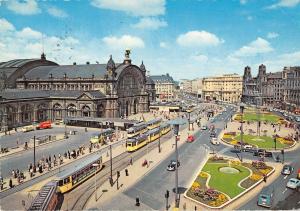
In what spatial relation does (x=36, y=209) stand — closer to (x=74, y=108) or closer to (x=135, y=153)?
(x=135, y=153)

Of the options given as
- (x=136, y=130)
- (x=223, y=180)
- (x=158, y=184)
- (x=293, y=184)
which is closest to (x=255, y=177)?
(x=223, y=180)

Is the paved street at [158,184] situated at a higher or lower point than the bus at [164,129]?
lower

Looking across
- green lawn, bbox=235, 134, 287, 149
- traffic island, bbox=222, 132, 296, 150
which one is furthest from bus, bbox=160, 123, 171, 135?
green lawn, bbox=235, 134, 287, 149

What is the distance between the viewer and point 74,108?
8994 cm

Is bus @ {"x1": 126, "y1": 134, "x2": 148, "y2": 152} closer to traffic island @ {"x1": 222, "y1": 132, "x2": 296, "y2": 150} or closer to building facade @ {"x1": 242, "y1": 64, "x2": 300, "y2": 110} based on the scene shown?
traffic island @ {"x1": 222, "y1": 132, "x2": 296, "y2": 150}

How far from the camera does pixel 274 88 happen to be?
518 ft

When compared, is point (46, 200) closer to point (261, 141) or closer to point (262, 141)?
point (261, 141)

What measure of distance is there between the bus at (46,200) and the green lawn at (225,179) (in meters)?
18.6

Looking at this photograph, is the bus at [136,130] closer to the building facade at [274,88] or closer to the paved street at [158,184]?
the paved street at [158,184]

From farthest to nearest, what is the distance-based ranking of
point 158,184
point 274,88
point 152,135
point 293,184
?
point 274,88
point 152,135
point 158,184
point 293,184

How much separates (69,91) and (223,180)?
68963 mm

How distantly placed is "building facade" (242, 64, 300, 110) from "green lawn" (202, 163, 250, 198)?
104870 mm

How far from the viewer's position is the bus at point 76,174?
33503 mm

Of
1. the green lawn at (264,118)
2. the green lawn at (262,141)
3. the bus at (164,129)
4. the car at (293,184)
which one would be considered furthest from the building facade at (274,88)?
the car at (293,184)
